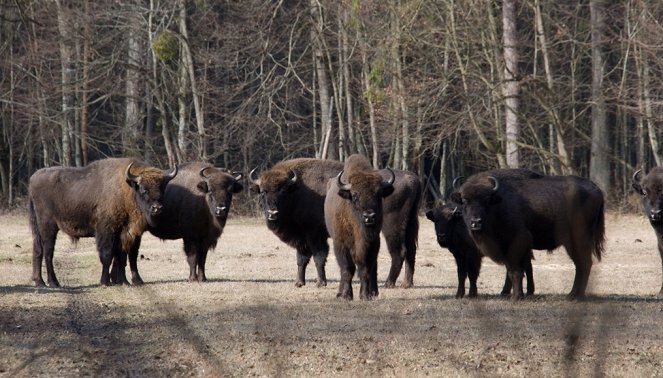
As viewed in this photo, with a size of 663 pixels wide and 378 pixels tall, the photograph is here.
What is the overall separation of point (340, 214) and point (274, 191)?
2.82 metres

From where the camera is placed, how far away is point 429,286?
1581 cm

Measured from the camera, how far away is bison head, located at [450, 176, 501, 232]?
13.0 metres

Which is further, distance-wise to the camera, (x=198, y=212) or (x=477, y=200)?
(x=198, y=212)

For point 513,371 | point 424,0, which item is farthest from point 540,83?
point 513,371

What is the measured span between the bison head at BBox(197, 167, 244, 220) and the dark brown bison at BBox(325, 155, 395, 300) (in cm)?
348

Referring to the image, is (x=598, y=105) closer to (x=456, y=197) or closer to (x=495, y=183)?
(x=495, y=183)

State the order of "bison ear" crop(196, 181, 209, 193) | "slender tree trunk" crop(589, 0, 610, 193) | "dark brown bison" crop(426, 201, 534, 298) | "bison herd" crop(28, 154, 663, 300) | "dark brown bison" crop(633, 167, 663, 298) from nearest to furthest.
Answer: "bison herd" crop(28, 154, 663, 300) < "dark brown bison" crop(426, 201, 534, 298) < "dark brown bison" crop(633, 167, 663, 298) < "bison ear" crop(196, 181, 209, 193) < "slender tree trunk" crop(589, 0, 610, 193)

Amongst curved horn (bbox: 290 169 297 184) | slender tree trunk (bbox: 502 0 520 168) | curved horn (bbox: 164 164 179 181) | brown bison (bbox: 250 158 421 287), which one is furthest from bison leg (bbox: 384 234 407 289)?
slender tree trunk (bbox: 502 0 520 168)

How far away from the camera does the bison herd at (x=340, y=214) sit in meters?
13.1

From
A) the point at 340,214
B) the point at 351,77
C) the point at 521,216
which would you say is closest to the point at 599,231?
the point at 521,216

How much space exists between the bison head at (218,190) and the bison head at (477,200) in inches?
181

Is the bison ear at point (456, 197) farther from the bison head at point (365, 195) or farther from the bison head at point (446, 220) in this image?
the bison head at point (365, 195)

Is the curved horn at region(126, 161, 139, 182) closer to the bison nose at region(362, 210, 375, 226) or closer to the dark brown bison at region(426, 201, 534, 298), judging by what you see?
the bison nose at region(362, 210, 375, 226)

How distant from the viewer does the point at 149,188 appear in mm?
16094
